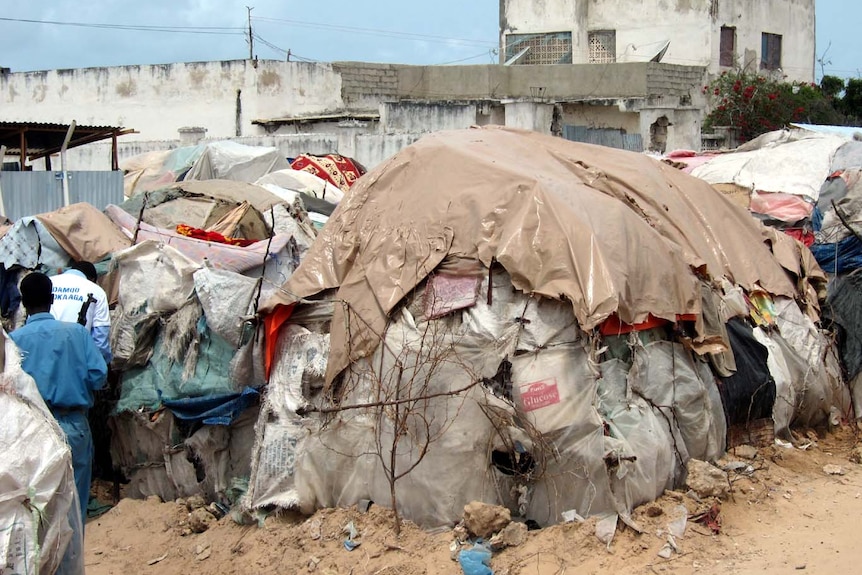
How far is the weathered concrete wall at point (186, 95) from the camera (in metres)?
22.8

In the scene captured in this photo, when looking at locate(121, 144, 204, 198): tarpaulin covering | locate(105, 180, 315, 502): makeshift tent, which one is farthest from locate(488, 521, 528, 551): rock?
locate(121, 144, 204, 198): tarpaulin covering

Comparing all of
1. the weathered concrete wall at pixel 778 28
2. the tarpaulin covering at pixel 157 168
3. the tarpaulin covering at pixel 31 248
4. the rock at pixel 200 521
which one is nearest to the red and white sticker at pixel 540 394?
the rock at pixel 200 521

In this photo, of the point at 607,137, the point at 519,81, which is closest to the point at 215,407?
the point at 607,137

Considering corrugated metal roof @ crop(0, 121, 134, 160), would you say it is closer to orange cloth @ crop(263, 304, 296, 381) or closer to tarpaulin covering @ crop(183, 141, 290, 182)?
tarpaulin covering @ crop(183, 141, 290, 182)

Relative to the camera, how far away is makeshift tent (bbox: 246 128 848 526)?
219 inches

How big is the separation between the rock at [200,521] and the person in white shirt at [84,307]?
47.3 inches

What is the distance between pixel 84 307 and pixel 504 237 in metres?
2.88

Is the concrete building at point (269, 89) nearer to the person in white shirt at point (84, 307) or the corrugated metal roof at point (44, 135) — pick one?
the corrugated metal roof at point (44, 135)

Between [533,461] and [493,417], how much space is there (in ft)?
1.09

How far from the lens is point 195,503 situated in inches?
266

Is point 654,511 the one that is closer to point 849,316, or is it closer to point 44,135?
point 849,316

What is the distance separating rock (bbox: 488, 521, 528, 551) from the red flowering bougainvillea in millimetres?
19307

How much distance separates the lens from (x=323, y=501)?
6031mm

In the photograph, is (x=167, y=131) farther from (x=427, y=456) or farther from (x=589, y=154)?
(x=427, y=456)
